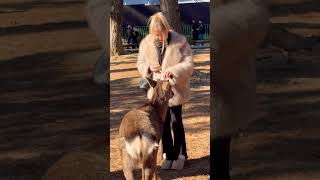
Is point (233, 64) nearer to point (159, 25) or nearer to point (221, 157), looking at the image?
point (221, 157)

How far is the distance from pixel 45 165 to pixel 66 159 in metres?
0.17

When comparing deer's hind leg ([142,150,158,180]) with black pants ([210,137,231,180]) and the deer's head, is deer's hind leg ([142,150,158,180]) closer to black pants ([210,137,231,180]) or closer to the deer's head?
the deer's head

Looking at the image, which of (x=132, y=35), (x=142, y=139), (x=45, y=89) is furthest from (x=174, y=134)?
(x=132, y=35)

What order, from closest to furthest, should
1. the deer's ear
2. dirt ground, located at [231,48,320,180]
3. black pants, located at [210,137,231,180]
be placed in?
dirt ground, located at [231,48,320,180] → black pants, located at [210,137,231,180] → the deer's ear

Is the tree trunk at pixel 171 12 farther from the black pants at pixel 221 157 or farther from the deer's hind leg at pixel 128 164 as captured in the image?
the black pants at pixel 221 157

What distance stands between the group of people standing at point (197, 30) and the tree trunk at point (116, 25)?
4688mm

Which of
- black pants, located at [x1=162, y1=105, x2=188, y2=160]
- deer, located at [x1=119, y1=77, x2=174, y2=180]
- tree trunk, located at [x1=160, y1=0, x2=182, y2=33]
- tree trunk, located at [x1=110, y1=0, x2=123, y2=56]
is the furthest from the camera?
tree trunk, located at [x1=110, y1=0, x2=123, y2=56]

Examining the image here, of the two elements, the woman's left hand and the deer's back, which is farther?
the woman's left hand

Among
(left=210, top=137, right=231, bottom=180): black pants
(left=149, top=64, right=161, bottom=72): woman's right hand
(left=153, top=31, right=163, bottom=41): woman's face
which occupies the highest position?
(left=153, top=31, right=163, bottom=41): woman's face

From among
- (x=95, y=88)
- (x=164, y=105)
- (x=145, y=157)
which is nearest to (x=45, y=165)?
(x=95, y=88)

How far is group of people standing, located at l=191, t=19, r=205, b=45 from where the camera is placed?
24.6 meters

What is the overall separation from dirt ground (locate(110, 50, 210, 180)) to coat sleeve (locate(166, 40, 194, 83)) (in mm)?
1235

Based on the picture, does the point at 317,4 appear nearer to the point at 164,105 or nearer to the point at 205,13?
the point at 164,105

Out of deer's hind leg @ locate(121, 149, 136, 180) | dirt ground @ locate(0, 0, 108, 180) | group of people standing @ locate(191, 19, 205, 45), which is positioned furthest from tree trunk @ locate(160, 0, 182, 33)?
dirt ground @ locate(0, 0, 108, 180)
